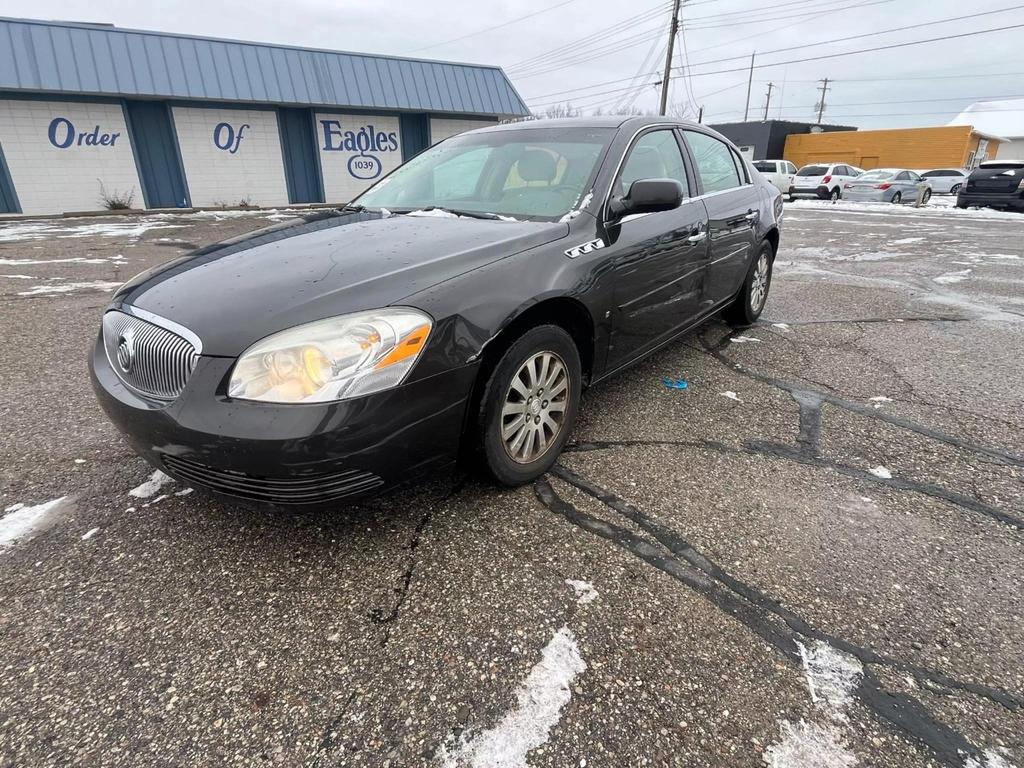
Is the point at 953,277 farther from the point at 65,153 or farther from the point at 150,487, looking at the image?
the point at 65,153

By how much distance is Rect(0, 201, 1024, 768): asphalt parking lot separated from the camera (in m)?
1.53

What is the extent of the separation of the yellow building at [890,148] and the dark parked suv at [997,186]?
69.7ft

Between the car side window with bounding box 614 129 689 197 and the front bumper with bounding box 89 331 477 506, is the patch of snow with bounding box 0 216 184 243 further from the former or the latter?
the front bumper with bounding box 89 331 477 506

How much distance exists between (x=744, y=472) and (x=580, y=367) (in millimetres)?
938

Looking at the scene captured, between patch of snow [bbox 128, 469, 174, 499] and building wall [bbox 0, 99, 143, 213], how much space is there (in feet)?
55.2

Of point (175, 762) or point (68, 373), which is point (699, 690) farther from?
point (68, 373)

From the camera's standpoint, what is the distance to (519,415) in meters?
2.46

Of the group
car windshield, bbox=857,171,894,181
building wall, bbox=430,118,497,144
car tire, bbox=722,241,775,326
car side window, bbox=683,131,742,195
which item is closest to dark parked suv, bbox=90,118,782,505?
car side window, bbox=683,131,742,195

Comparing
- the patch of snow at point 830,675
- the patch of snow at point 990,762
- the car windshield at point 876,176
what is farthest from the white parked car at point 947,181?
Result: the patch of snow at point 990,762

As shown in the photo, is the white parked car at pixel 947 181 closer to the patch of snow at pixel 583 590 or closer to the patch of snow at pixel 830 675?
the patch of snow at pixel 830 675

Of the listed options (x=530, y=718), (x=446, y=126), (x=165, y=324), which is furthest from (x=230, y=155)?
(x=530, y=718)

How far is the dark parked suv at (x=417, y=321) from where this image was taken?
183 cm

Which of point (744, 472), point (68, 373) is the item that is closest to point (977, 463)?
point (744, 472)

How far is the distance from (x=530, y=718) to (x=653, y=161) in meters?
2.98
